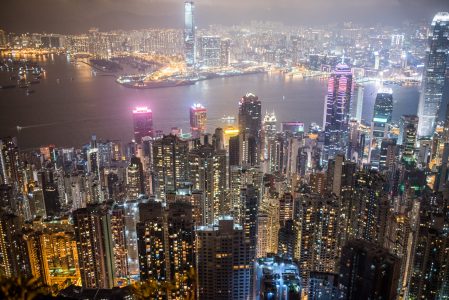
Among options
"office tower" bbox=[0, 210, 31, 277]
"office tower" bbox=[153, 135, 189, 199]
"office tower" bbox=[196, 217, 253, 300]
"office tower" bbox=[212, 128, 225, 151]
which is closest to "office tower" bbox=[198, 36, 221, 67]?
"office tower" bbox=[212, 128, 225, 151]

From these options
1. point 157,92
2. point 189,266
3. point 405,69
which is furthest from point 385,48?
point 189,266

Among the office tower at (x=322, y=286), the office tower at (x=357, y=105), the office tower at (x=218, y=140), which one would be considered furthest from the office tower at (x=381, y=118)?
the office tower at (x=322, y=286)

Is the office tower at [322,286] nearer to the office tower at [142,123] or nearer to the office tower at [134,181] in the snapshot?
the office tower at [134,181]

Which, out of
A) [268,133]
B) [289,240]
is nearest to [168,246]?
[289,240]

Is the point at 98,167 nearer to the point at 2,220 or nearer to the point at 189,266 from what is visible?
the point at 2,220

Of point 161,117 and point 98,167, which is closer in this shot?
point 98,167
